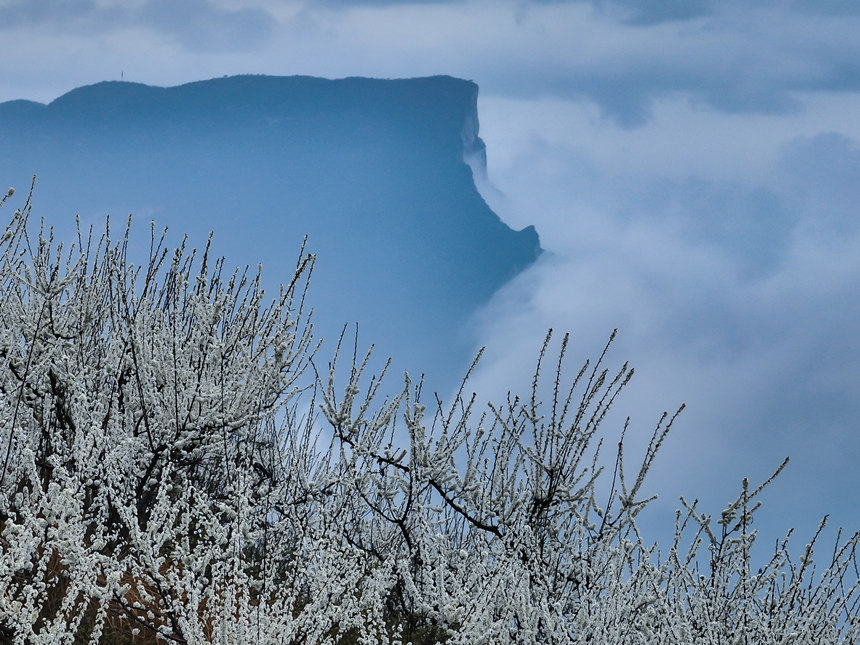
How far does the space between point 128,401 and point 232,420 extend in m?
1.15

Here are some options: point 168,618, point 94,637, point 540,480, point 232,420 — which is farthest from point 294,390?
point 94,637

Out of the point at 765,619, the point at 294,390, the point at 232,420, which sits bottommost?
the point at 765,619

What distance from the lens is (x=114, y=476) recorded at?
15.4 feet

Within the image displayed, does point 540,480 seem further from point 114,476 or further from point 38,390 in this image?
point 38,390

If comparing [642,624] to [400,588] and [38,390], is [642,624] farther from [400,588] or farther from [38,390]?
[38,390]

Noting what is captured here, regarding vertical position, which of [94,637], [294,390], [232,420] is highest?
[294,390]

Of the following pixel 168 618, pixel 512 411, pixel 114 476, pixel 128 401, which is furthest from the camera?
pixel 128 401

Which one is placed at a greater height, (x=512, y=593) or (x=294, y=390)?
(x=294, y=390)

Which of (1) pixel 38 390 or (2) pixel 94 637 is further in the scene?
(1) pixel 38 390

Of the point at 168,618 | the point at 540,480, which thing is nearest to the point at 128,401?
the point at 168,618

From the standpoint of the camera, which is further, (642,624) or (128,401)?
(128,401)

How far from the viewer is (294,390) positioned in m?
6.47

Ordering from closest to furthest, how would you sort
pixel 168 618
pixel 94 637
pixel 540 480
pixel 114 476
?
pixel 94 637 < pixel 168 618 < pixel 114 476 < pixel 540 480

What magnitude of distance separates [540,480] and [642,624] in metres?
1.06
